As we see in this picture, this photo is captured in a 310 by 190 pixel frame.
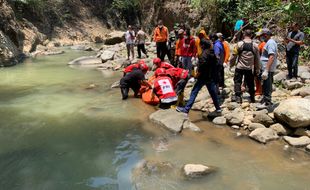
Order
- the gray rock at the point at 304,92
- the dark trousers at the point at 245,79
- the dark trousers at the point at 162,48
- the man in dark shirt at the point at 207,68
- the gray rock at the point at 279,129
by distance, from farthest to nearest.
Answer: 1. the dark trousers at the point at 162,48
2. the gray rock at the point at 304,92
3. the dark trousers at the point at 245,79
4. the man in dark shirt at the point at 207,68
5. the gray rock at the point at 279,129

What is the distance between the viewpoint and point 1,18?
1791 cm

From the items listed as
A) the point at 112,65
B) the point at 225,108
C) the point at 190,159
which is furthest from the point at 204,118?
the point at 112,65

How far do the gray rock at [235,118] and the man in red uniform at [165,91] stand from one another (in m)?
1.53

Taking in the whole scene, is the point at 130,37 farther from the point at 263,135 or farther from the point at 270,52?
the point at 263,135

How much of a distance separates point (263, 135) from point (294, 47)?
3.81m

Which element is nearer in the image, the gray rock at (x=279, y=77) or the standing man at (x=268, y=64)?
the standing man at (x=268, y=64)

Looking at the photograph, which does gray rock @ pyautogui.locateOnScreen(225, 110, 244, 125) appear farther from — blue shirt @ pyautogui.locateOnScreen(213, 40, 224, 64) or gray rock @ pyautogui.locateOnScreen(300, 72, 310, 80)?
gray rock @ pyautogui.locateOnScreen(300, 72, 310, 80)

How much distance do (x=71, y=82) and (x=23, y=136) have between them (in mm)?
5370

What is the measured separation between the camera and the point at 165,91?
29.2 feet

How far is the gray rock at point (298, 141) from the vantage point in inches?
258

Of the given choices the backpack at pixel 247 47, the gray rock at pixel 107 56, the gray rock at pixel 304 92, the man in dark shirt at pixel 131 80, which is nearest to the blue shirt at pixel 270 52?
the backpack at pixel 247 47

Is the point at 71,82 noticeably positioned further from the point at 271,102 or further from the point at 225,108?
the point at 271,102

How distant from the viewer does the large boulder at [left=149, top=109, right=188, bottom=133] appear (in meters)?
7.40

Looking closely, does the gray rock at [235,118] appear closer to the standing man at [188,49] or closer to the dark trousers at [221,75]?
the dark trousers at [221,75]
